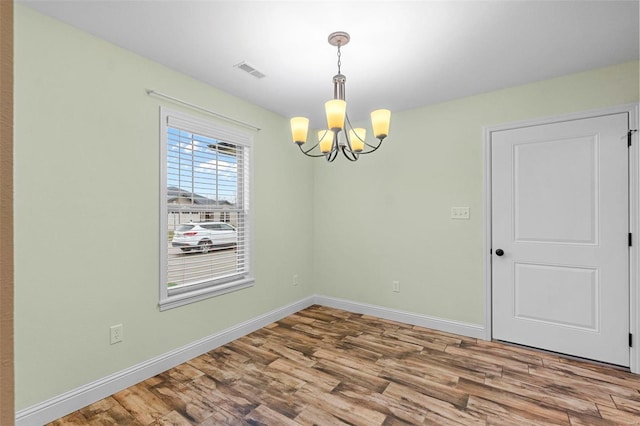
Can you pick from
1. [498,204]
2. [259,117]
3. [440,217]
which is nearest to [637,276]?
[498,204]

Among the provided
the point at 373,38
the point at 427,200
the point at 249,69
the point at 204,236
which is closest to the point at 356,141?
the point at 373,38

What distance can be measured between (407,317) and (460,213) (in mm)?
1343

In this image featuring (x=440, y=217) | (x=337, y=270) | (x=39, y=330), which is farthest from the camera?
(x=337, y=270)

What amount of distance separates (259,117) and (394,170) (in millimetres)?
1699

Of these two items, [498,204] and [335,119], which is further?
[498,204]

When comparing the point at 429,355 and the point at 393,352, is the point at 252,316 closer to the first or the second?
the point at 393,352

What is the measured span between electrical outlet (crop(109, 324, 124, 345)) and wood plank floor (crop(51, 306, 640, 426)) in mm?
372

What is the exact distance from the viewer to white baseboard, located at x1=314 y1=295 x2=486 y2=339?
3154 mm

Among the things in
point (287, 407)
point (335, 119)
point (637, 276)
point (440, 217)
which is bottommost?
point (287, 407)

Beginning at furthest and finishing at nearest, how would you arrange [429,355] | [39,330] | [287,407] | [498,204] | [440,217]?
[440,217] < [498,204] < [429,355] < [287,407] < [39,330]

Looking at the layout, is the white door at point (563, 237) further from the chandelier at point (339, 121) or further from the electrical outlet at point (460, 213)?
the chandelier at point (339, 121)

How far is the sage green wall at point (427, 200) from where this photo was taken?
2.80 meters

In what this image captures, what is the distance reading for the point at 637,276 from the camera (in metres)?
2.44

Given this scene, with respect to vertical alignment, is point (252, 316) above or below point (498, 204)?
below
